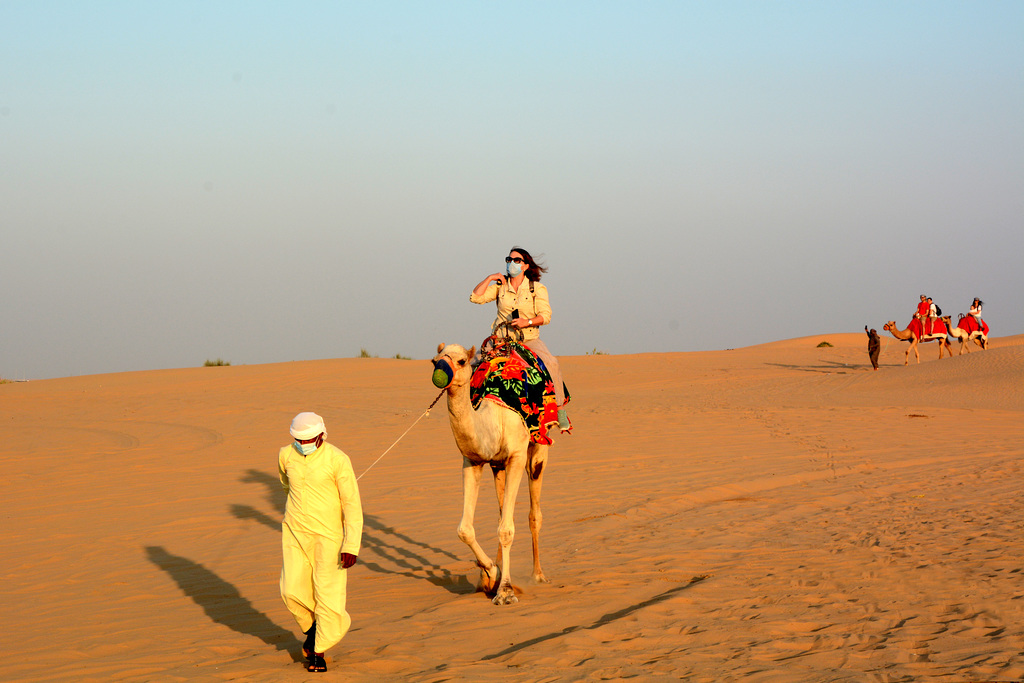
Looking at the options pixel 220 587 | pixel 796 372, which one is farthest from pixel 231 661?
pixel 796 372

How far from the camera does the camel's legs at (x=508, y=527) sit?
7.03 meters

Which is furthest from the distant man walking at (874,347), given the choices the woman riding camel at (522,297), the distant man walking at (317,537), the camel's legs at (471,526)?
the distant man walking at (317,537)

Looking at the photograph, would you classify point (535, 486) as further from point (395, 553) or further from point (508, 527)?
point (395, 553)

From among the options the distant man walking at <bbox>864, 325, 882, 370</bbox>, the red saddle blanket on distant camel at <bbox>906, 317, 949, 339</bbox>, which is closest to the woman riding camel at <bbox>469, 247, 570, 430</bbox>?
the distant man walking at <bbox>864, 325, 882, 370</bbox>

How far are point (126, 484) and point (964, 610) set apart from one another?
1101 cm

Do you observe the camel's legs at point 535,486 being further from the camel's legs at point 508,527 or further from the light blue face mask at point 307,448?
the light blue face mask at point 307,448

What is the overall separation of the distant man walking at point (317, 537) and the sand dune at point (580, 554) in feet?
1.00

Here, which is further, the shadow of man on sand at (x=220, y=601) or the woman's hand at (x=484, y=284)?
the woman's hand at (x=484, y=284)

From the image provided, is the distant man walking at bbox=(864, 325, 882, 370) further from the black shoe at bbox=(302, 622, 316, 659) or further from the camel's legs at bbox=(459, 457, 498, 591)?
the black shoe at bbox=(302, 622, 316, 659)

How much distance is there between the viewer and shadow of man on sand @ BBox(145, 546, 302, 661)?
255 inches

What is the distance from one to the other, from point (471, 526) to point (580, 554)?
217 centimetres

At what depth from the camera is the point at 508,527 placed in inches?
283

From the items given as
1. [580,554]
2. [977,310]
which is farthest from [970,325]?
[580,554]

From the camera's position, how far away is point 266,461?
49.9 feet
